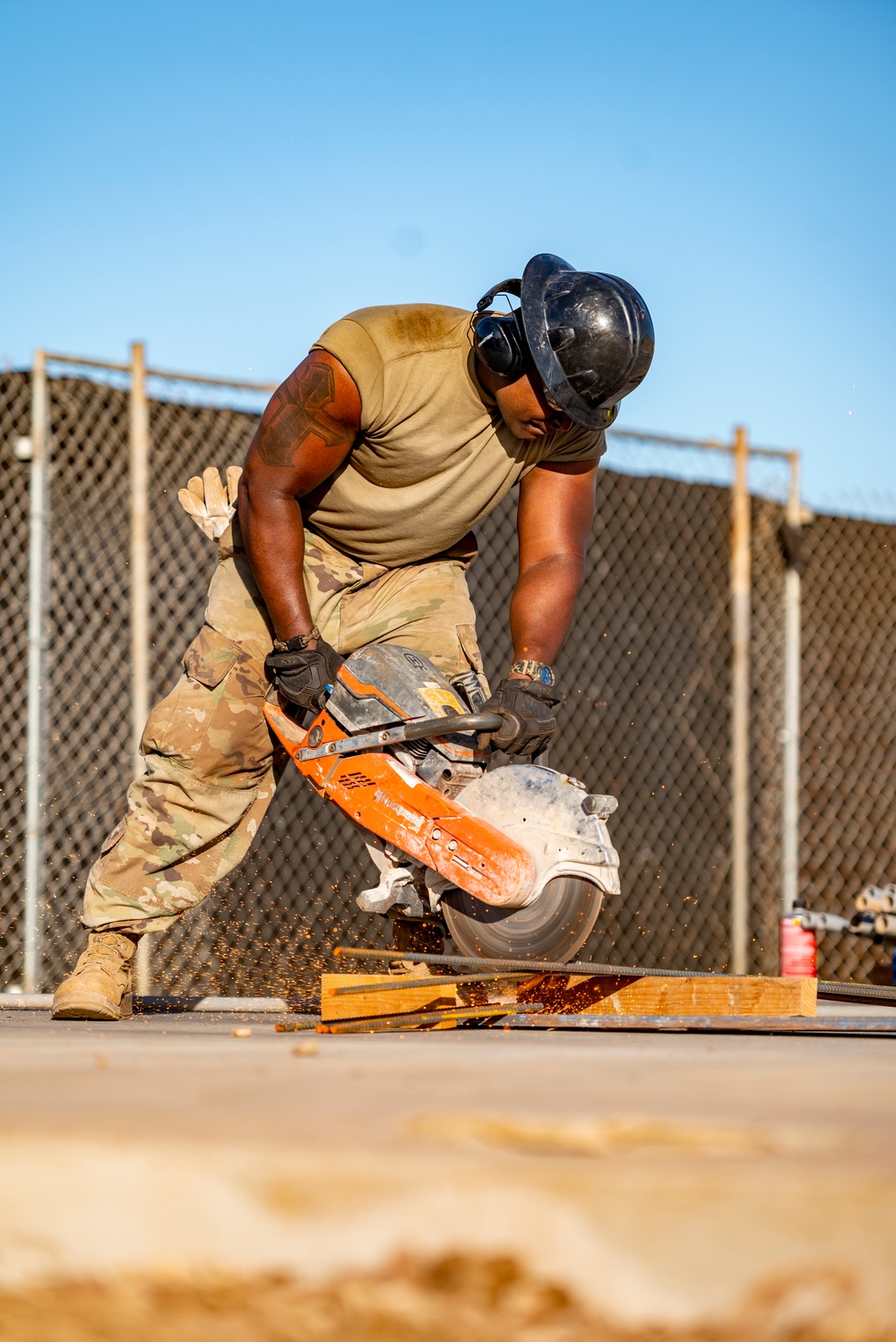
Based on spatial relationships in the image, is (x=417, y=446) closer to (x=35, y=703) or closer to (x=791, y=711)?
(x=35, y=703)

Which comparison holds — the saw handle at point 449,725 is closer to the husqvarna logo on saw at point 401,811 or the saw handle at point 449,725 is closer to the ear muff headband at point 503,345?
the husqvarna logo on saw at point 401,811

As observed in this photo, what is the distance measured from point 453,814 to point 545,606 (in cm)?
86

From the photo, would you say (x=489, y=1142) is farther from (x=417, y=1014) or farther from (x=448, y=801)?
(x=448, y=801)

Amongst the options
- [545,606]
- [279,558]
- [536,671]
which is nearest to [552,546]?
[545,606]

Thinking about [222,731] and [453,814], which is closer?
[453,814]

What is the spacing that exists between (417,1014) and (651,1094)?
1.52 metres

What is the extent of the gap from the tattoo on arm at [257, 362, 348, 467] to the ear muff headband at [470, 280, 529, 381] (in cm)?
40

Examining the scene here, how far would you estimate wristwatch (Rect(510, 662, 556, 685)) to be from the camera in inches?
148

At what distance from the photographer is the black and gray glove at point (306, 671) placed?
3.63m

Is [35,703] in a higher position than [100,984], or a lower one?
higher

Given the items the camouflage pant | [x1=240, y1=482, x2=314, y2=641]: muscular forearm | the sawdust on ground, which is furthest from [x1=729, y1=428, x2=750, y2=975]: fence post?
the sawdust on ground

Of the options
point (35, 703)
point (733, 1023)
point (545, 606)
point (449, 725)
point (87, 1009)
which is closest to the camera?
point (733, 1023)

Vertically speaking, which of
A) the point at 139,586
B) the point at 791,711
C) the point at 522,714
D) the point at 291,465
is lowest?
the point at 522,714

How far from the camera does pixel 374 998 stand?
322 centimetres
